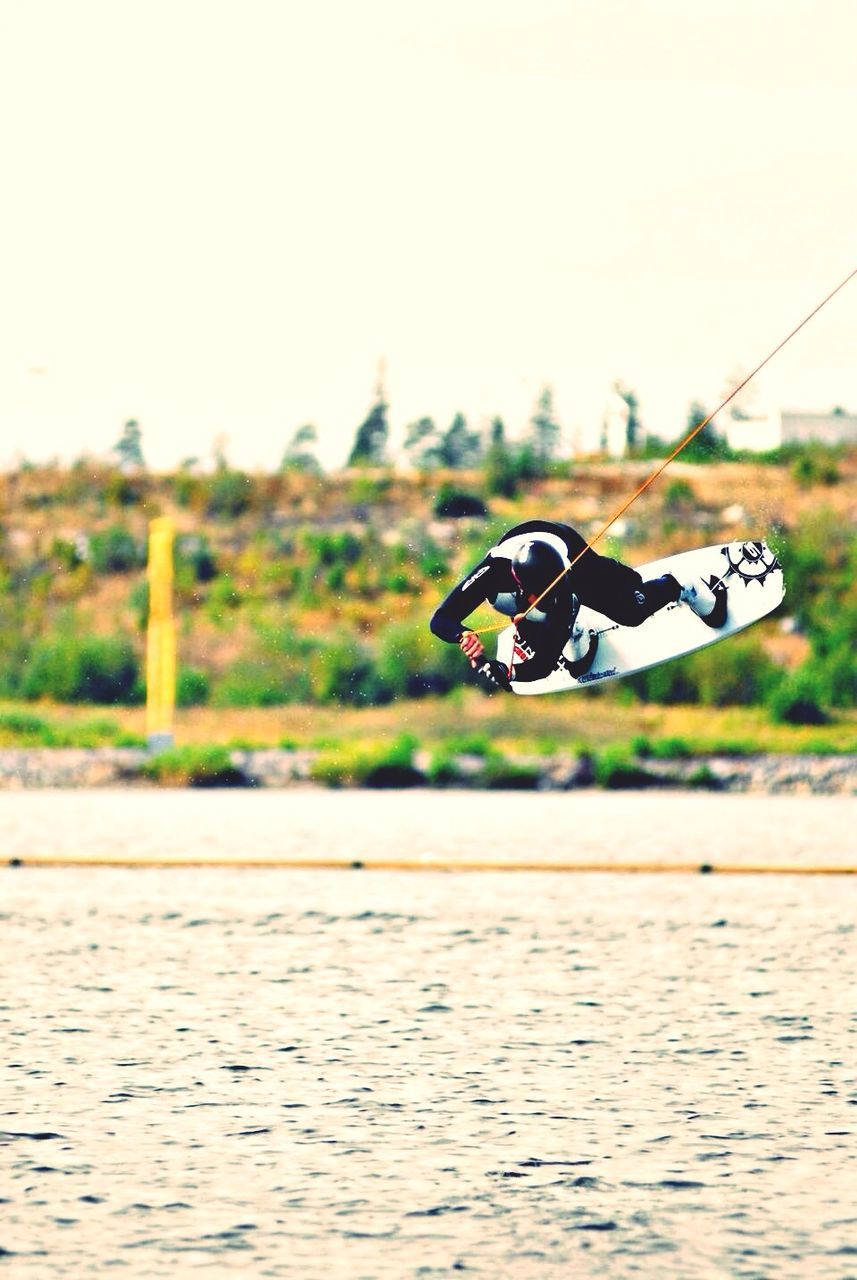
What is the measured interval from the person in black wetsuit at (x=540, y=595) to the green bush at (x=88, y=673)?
42.8m

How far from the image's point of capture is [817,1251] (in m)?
5.63

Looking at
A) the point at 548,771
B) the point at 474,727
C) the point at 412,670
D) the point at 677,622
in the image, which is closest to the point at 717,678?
the point at 548,771

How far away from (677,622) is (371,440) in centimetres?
5221

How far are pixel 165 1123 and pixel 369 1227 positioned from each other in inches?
64.5

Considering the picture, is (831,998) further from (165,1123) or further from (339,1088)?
(165,1123)

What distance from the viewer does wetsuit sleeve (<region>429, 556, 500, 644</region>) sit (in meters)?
7.20

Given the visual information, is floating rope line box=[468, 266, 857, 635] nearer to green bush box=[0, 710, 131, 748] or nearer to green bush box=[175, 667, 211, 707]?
green bush box=[0, 710, 131, 748]

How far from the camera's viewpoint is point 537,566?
7301mm

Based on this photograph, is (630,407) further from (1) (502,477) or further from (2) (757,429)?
(1) (502,477)

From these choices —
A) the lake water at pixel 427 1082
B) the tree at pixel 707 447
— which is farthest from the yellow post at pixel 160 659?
the tree at pixel 707 447

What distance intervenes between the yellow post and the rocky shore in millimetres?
1358

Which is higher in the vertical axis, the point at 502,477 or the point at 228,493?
the point at 228,493

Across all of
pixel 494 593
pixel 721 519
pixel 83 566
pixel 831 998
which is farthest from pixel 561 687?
pixel 83 566

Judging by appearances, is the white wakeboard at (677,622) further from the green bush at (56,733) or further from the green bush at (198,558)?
the green bush at (198,558)
